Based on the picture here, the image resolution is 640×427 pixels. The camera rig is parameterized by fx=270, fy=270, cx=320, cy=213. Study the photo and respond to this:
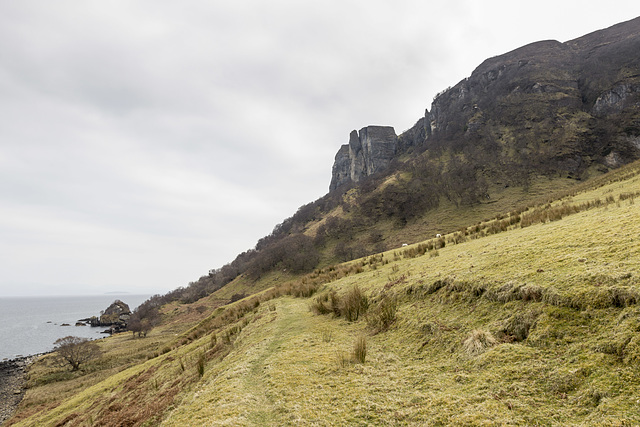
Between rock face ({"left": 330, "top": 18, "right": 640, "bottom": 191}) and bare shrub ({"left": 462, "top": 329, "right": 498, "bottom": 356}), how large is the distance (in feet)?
292

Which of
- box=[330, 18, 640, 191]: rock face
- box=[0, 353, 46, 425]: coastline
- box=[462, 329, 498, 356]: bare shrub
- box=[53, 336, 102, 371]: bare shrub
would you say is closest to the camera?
box=[462, 329, 498, 356]: bare shrub

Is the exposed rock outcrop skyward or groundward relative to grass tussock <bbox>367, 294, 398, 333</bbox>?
groundward

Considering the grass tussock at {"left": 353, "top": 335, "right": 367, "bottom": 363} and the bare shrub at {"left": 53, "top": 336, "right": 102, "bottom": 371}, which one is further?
the bare shrub at {"left": 53, "top": 336, "right": 102, "bottom": 371}

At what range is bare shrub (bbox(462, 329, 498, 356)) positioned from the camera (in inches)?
190

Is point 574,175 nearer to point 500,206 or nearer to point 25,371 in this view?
point 500,206

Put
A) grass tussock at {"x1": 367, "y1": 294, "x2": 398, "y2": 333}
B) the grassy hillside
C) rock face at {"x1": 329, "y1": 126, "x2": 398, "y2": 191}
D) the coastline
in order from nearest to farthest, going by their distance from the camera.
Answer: the grassy hillside, grass tussock at {"x1": 367, "y1": 294, "x2": 398, "y2": 333}, the coastline, rock face at {"x1": 329, "y1": 126, "x2": 398, "y2": 191}

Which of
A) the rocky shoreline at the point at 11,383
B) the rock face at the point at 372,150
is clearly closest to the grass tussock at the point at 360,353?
the rocky shoreline at the point at 11,383

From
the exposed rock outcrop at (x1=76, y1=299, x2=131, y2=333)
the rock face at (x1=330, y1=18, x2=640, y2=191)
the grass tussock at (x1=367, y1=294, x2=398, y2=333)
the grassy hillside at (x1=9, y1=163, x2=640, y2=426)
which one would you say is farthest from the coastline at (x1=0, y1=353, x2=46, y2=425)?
the rock face at (x1=330, y1=18, x2=640, y2=191)

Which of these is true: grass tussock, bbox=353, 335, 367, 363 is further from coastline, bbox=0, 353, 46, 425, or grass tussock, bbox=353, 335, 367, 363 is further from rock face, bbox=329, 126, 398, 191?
rock face, bbox=329, 126, 398, 191

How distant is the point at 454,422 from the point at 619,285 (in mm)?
3400

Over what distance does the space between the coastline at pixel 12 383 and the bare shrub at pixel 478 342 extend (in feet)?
125

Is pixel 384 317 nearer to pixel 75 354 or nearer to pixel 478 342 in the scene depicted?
pixel 478 342

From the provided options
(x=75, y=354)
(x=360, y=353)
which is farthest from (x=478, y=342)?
(x=75, y=354)

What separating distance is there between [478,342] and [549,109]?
124116 millimetres
